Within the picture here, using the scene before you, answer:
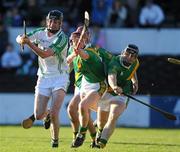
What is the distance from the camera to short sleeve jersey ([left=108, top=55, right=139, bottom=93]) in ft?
47.1

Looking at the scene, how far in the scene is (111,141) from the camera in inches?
659

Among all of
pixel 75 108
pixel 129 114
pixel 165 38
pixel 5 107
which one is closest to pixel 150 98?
pixel 129 114

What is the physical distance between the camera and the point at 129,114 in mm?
23656

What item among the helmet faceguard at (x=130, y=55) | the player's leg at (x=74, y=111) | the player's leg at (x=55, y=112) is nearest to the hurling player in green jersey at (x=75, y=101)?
the player's leg at (x=74, y=111)

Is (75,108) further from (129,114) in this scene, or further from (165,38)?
(165,38)

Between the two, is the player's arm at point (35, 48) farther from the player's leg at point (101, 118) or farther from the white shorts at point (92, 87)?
the player's leg at point (101, 118)

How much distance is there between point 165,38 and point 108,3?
6.88 ft

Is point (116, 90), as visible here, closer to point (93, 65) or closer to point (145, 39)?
point (93, 65)

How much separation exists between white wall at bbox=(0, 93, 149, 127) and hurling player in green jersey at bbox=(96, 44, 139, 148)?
27.7 feet

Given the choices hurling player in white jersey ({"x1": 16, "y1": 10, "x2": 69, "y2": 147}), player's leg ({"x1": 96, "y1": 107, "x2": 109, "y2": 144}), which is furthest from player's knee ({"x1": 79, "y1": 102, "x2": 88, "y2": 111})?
player's leg ({"x1": 96, "y1": 107, "x2": 109, "y2": 144})

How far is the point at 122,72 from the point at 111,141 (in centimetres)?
262

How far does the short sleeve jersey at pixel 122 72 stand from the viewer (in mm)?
14345

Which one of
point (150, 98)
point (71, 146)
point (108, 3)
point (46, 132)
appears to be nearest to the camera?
point (71, 146)

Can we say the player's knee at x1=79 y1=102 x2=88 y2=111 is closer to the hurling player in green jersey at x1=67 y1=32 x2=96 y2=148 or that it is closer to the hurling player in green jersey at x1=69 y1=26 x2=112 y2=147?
the hurling player in green jersey at x1=69 y1=26 x2=112 y2=147
